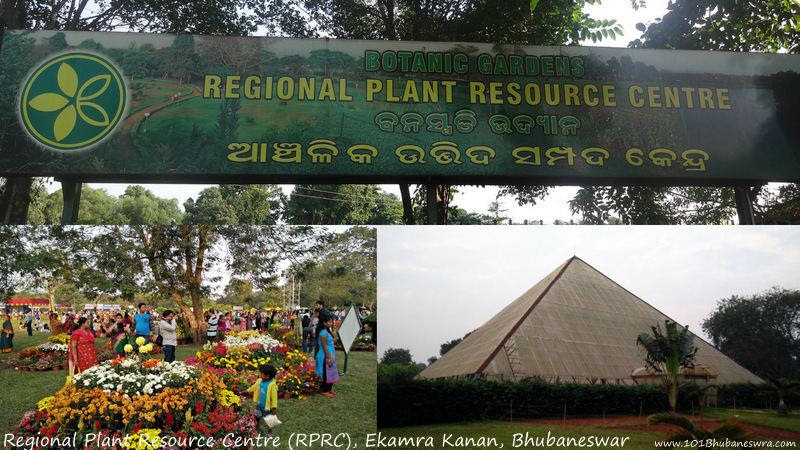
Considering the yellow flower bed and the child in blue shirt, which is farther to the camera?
the child in blue shirt

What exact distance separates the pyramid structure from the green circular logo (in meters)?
6.47

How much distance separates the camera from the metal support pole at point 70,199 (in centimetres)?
886

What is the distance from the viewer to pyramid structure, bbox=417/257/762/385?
6.61 metres

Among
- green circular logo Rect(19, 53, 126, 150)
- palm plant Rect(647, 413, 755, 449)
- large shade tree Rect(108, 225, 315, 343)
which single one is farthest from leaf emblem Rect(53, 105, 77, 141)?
palm plant Rect(647, 413, 755, 449)

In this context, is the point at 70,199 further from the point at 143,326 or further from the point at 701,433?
the point at 701,433

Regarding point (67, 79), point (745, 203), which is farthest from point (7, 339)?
point (745, 203)

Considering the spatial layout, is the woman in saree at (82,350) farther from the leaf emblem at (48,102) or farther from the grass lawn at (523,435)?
the leaf emblem at (48,102)

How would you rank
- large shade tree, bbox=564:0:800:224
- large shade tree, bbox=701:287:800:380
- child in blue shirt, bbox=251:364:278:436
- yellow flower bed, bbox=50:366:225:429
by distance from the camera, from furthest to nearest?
large shade tree, bbox=564:0:800:224, large shade tree, bbox=701:287:800:380, child in blue shirt, bbox=251:364:278:436, yellow flower bed, bbox=50:366:225:429

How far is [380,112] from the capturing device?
913cm

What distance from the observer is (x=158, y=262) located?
6.71 m

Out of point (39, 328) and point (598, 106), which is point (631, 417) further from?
point (39, 328)

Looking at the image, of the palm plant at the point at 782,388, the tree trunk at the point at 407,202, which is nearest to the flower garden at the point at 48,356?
the palm plant at the point at 782,388

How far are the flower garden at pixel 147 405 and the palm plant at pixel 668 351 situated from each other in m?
4.28

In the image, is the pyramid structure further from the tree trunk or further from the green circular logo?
the tree trunk
